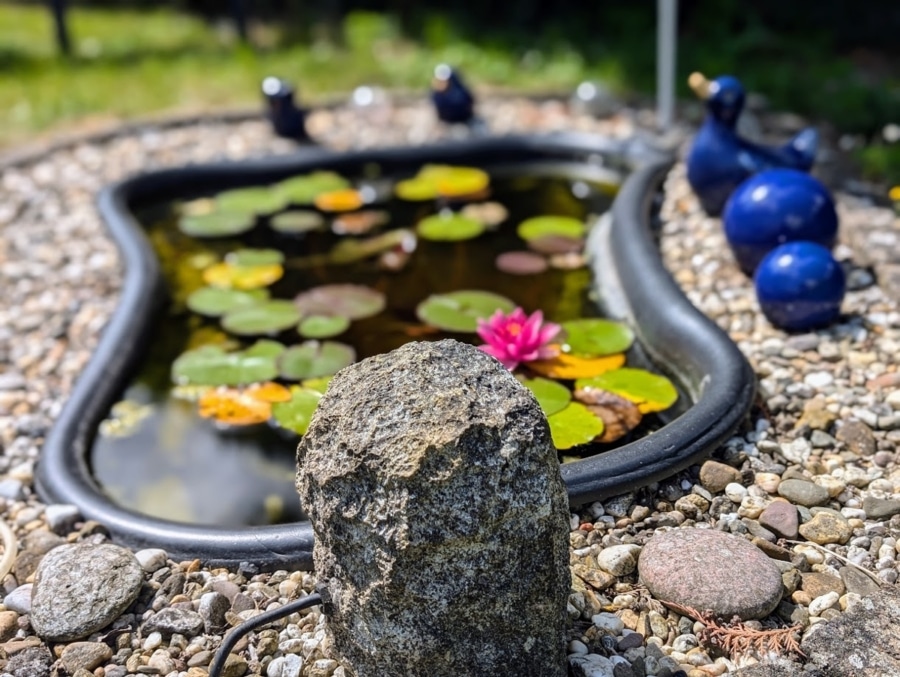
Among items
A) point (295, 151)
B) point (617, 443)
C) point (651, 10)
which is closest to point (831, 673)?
point (617, 443)

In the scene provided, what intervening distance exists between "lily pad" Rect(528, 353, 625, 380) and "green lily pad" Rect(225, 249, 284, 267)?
4.47 ft

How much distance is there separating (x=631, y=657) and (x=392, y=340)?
161cm

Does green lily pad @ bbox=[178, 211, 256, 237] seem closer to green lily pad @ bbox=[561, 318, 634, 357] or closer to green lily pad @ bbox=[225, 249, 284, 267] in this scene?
green lily pad @ bbox=[225, 249, 284, 267]

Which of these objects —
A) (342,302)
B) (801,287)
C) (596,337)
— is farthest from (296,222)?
(801,287)

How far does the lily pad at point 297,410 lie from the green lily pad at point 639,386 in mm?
794

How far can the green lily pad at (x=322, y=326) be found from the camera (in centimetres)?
319

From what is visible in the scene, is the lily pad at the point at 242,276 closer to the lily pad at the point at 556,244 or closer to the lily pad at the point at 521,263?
the lily pad at the point at 521,263

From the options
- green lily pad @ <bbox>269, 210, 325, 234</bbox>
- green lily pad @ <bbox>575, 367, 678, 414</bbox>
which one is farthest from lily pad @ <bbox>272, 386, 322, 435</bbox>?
green lily pad @ <bbox>269, 210, 325, 234</bbox>

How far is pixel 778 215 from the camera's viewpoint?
308cm

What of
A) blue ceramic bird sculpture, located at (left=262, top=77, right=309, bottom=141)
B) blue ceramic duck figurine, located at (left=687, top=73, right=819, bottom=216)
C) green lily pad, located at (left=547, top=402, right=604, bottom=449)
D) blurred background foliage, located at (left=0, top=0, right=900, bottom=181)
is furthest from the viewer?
blurred background foliage, located at (left=0, top=0, right=900, bottom=181)

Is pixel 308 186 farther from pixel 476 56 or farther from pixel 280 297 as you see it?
pixel 476 56

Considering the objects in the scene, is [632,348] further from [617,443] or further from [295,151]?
[295,151]

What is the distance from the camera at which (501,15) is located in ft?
23.5

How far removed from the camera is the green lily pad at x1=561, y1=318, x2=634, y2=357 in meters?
2.96
